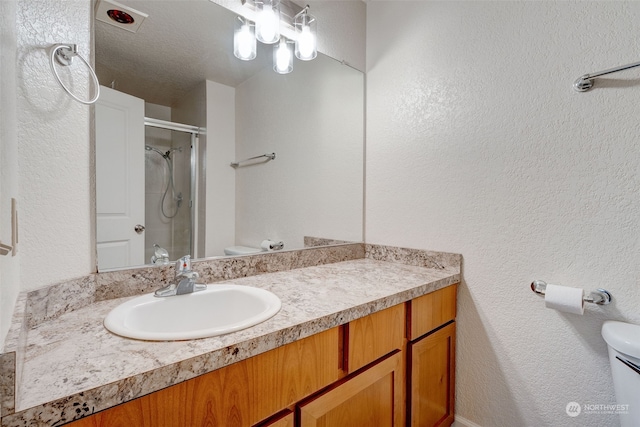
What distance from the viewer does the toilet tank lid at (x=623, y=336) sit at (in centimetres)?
86

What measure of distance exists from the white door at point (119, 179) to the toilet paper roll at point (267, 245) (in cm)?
51

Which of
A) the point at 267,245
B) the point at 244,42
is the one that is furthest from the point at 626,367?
the point at 244,42

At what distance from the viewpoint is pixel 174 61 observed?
117 centimetres

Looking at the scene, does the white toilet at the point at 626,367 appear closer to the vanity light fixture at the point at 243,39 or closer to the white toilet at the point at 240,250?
the white toilet at the point at 240,250

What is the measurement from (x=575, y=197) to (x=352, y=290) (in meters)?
0.88

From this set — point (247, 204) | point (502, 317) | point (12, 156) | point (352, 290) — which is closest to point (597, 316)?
point (502, 317)

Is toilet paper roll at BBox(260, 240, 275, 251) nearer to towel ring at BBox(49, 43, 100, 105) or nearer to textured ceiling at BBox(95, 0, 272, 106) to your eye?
textured ceiling at BBox(95, 0, 272, 106)

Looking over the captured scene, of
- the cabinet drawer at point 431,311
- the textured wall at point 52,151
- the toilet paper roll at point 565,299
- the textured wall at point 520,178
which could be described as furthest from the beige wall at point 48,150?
the toilet paper roll at point 565,299

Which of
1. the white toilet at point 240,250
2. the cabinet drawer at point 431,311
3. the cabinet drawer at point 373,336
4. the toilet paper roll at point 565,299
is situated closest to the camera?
the cabinet drawer at point 373,336

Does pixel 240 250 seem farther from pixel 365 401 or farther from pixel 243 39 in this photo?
pixel 243 39

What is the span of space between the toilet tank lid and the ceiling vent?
186cm

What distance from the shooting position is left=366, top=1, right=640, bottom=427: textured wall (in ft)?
3.37

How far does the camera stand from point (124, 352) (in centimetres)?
62

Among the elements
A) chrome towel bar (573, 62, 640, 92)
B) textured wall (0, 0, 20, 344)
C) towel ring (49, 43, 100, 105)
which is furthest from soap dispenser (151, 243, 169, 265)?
chrome towel bar (573, 62, 640, 92)
